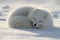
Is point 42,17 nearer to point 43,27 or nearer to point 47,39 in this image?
point 43,27

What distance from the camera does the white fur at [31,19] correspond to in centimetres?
699

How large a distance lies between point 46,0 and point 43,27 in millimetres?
12944

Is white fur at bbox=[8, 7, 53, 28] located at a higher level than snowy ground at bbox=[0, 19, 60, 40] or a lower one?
higher

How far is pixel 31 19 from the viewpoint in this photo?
706 centimetres

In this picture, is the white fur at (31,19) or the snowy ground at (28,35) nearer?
the snowy ground at (28,35)

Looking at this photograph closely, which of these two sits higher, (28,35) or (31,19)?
(31,19)

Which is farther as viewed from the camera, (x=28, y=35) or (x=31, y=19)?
(x=31, y=19)

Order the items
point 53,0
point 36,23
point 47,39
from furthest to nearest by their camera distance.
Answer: point 53,0 → point 36,23 → point 47,39

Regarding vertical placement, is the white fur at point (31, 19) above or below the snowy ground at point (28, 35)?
above

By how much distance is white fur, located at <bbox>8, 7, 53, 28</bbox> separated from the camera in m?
6.99

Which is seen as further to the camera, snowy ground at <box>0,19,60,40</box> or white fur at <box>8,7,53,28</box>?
white fur at <box>8,7,53,28</box>

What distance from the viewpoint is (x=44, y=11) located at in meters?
7.22

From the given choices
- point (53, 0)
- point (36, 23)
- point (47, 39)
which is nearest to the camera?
point (47, 39)

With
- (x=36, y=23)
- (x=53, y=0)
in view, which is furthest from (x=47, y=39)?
(x=53, y=0)
